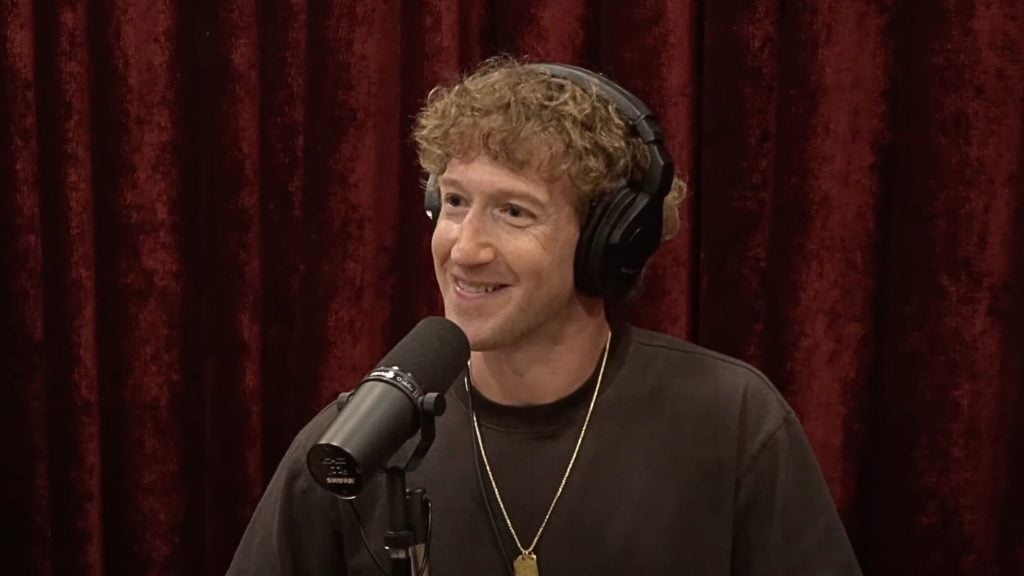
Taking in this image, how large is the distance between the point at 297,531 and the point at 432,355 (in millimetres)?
497

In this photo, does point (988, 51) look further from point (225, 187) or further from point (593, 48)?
point (225, 187)

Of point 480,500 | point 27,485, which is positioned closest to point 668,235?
point 480,500

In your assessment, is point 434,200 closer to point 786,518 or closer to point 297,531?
point 297,531

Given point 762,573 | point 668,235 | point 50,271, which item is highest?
point 668,235

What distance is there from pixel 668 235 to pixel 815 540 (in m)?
0.42

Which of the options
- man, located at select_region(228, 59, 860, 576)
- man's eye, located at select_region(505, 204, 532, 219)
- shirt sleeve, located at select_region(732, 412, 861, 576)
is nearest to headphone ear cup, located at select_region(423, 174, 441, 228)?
man, located at select_region(228, 59, 860, 576)

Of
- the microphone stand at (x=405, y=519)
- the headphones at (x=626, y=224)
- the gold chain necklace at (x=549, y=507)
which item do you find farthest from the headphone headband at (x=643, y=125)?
the microphone stand at (x=405, y=519)

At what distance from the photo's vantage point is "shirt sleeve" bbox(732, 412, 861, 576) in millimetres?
1312

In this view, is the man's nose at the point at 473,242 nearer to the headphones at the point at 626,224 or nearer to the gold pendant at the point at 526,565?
the headphones at the point at 626,224

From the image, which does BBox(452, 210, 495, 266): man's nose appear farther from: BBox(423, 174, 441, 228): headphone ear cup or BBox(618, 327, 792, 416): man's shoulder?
BBox(618, 327, 792, 416): man's shoulder

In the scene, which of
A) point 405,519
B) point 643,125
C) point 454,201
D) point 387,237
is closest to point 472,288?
point 454,201

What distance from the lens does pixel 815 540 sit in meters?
1.31

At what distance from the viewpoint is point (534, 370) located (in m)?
1.37

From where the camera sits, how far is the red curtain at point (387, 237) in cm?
174
